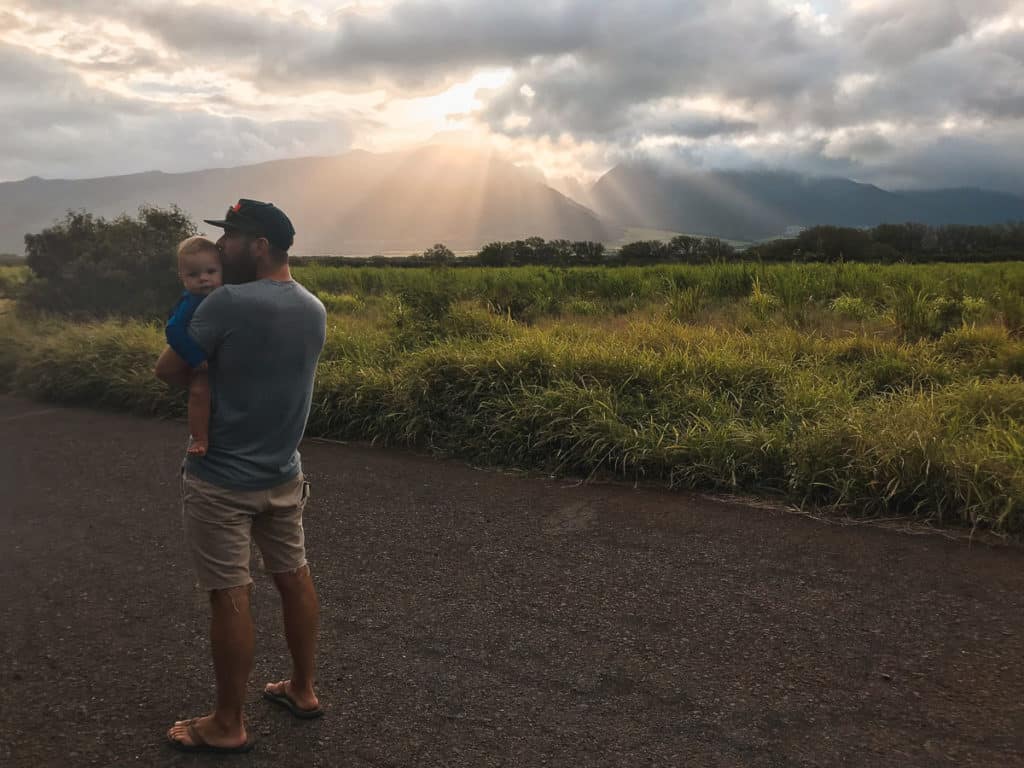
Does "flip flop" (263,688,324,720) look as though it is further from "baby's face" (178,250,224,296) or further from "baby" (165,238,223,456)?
"baby's face" (178,250,224,296)

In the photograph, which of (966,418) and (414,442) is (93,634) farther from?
(966,418)

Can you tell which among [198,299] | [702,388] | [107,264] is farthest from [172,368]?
[107,264]

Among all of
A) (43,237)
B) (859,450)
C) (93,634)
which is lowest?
(93,634)

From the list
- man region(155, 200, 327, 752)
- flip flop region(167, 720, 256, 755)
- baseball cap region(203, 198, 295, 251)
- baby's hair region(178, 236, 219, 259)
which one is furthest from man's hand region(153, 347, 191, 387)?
flip flop region(167, 720, 256, 755)

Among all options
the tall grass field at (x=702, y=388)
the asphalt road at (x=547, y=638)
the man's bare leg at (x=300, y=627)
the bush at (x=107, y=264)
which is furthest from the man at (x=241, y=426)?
the bush at (x=107, y=264)

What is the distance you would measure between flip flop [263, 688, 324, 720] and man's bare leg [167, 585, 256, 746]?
0.21m

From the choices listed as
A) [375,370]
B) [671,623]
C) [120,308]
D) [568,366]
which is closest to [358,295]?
[120,308]

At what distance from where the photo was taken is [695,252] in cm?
2233

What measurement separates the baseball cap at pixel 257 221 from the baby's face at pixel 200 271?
118mm

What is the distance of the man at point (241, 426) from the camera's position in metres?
2.52

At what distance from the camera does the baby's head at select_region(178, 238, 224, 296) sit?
2.56 m

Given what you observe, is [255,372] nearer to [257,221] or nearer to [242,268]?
[242,268]

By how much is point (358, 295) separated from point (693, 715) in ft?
49.9

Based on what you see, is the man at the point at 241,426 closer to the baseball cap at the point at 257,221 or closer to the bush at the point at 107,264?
the baseball cap at the point at 257,221
